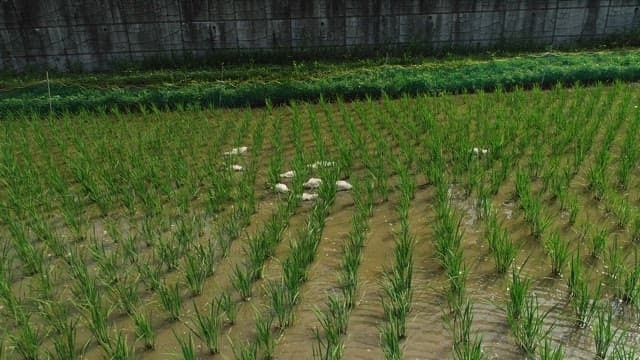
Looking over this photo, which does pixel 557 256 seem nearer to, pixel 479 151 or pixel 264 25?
pixel 479 151

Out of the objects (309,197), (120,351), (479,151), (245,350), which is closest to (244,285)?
(245,350)

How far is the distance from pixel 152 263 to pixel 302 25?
26.3 feet

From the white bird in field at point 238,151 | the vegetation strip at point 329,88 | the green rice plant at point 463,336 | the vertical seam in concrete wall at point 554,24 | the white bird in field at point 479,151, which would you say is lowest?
the green rice plant at point 463,336

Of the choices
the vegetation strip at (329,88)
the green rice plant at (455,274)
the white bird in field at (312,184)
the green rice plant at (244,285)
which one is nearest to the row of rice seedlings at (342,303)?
the green rice plant at (244,285)

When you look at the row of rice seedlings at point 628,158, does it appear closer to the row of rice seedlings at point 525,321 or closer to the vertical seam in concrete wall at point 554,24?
the row of rice seedlings at point 525,321

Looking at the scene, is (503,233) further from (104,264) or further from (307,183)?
(104,264)

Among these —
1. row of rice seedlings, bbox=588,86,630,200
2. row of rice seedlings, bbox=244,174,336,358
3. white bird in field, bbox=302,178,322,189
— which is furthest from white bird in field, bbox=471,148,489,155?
row of rice seedlings, bbox=244,174,336,358

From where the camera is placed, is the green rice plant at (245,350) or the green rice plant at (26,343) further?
the green rice plant at (26,343)

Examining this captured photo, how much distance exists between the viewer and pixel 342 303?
2633 mm

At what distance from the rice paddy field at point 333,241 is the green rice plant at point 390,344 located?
0.02m

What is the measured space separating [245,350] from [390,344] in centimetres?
67

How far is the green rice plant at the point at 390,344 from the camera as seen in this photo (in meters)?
2.10

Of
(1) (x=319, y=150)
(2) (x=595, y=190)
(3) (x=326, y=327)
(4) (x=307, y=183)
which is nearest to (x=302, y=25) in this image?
(1) (x=319, y=150)

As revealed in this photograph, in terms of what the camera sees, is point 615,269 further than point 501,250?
No
